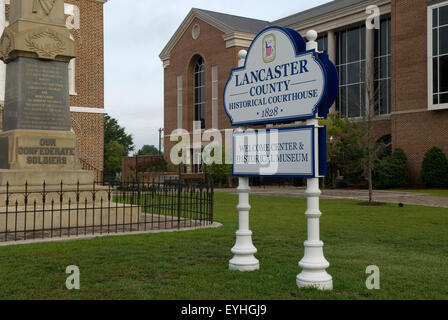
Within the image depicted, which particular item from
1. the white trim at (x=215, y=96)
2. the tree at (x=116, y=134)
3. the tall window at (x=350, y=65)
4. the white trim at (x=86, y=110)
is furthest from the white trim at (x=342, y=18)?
the tree at (x=116, y=134)

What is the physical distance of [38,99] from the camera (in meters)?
11.7

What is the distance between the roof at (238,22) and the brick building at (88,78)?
66.0 ft

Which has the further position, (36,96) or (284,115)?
(36,96)

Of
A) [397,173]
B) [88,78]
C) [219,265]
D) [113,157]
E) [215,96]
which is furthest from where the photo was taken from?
A: [113,157]

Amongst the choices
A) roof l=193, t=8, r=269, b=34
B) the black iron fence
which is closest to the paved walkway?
the black iron fence

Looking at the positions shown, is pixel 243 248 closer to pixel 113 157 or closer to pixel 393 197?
pixel 393 197

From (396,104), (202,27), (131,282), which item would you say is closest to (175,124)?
(202,27)

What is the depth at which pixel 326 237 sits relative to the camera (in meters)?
9.53

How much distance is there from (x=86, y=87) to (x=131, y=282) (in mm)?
21351

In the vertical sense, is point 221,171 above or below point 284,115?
below

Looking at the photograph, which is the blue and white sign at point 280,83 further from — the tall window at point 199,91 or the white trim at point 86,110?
the tall window at point 199,91

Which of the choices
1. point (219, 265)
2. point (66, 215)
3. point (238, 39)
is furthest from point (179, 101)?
point (219, 265)

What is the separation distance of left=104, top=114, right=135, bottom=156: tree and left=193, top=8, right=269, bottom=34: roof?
45717mm

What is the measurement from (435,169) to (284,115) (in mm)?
26361
